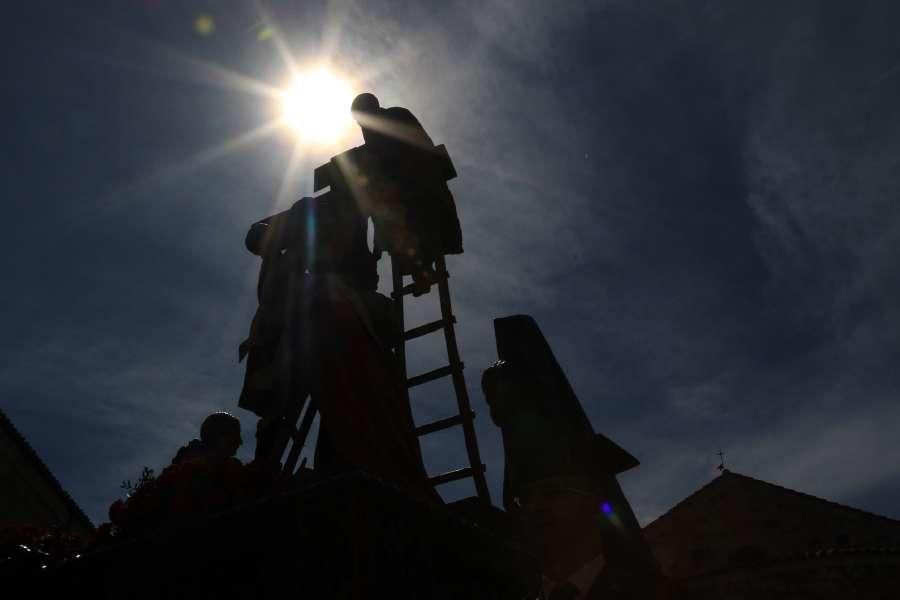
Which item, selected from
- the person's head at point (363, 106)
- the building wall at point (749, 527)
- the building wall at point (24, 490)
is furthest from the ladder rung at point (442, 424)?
the building wall at point (749, 527)

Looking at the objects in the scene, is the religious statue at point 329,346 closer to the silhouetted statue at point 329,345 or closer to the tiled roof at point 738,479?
the silhouetted statue at point 329,345

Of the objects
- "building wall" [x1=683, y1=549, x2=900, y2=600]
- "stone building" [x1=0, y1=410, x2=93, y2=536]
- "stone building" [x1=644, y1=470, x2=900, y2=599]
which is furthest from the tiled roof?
"stone building" [x1=0, y1=410, x2=93, y2=536]

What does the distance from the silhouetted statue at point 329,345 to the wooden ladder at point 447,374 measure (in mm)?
421

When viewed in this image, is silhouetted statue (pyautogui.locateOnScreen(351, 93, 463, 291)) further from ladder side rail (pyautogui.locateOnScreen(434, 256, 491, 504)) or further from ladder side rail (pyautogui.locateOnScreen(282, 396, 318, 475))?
ladder side rail (pyautogui.locateOnScreen(282, 396, 318, 475))

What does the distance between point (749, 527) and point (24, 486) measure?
28383 millimetres

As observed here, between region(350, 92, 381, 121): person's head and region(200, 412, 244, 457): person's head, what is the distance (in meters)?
2.37

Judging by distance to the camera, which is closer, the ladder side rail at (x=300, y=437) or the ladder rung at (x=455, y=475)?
the ladder side rail at (x=300, y=437)

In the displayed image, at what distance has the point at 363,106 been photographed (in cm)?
399

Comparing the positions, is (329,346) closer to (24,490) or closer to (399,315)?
(399,315)

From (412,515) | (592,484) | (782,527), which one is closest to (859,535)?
(782,527)

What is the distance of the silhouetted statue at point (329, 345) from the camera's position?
260 centimetres

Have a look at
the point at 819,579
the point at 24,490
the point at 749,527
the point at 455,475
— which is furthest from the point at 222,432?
the point at 749,527

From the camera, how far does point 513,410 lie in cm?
306

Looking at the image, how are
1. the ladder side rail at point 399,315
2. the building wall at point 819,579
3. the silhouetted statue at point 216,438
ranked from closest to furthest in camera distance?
1. the ladder side rail at point 399,315
2. the silhouetted statue at point 216,438
3. the building wall at point 819,579
